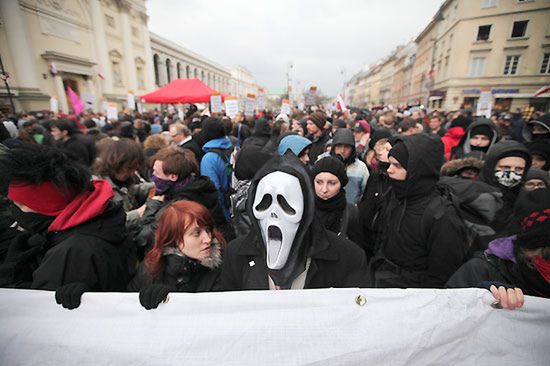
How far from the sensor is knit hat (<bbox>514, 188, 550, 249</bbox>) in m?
1.39

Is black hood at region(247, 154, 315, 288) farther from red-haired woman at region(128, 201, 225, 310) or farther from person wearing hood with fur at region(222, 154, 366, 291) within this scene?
red-haired woman at region(128, 201, 225, 310)

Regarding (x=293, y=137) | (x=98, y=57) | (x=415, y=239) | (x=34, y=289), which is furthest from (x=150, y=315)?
(x=98, y=57)

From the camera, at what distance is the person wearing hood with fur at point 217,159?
382 centimetres

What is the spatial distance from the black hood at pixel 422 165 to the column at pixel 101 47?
29.7 meters

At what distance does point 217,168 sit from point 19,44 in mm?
20822

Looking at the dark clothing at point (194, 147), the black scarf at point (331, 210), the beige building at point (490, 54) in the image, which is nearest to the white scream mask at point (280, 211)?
the black scarf at point (331, 210)

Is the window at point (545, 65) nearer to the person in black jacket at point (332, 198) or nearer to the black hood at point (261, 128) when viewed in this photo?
the black hood at point (261, 128)

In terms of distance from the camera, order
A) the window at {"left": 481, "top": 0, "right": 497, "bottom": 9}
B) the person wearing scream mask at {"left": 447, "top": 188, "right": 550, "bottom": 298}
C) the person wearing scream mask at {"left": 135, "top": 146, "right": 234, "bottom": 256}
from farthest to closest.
A: 1. the window at {"left": 481, "top": 0, "right": 497, "bottom": 9}
2. the person wearing scream mask at {"left": 135, "top": 146, "right": 234, "bottom": 256}
3. the person wearing scream mask at {"left": 447, "top": 188, "right": 550, "bottom": 298}

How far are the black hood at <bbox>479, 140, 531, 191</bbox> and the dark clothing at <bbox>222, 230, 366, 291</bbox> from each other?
2.14m

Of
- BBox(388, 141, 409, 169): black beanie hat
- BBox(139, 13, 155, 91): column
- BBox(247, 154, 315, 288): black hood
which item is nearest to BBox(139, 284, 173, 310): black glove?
BBox(247, 154, 315, 288): black hood

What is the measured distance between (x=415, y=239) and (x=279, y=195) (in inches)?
52.7

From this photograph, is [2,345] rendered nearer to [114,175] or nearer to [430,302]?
[114,175]

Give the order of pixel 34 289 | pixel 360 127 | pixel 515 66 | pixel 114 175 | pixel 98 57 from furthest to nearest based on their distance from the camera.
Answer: pixel 515 66
pixel 98 57
pixel 360 127
pixel 114 175
pixel 34 289

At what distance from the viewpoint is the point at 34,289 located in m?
1.43
